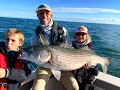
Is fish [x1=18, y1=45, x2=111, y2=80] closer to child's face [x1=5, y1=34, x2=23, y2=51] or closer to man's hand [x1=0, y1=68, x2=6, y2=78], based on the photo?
child's face [x1=5, y1=34, x2=23, y2=51]

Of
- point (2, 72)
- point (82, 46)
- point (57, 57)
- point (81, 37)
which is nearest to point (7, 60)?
point (2, 72)

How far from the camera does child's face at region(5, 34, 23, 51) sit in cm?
395

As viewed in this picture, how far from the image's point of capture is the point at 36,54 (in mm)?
4035

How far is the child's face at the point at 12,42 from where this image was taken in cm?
395

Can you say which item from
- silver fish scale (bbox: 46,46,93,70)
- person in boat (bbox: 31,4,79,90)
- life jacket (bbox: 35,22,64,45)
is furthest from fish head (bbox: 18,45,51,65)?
life jacket (bbox: 35,22,64,45)

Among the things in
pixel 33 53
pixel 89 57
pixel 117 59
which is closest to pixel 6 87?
pixel 33 53

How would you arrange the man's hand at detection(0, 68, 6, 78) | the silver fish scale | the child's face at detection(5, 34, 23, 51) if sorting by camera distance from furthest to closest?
the silver fish scale → the child's face at detection(5, 34, 23, 51) → the man's hand at detection(0, 68, 6, 78)

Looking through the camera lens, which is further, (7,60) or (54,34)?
(54,34)

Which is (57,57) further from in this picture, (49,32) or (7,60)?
(49,32)

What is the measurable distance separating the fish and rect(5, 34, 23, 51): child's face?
17 centimetres

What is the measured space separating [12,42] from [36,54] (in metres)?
0.41

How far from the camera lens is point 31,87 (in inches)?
180

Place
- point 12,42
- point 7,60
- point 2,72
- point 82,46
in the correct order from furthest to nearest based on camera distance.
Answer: point 82,46
point 12,42
point 7,60
point 2,72

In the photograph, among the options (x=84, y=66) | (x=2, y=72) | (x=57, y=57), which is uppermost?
(x=57, y=57)
